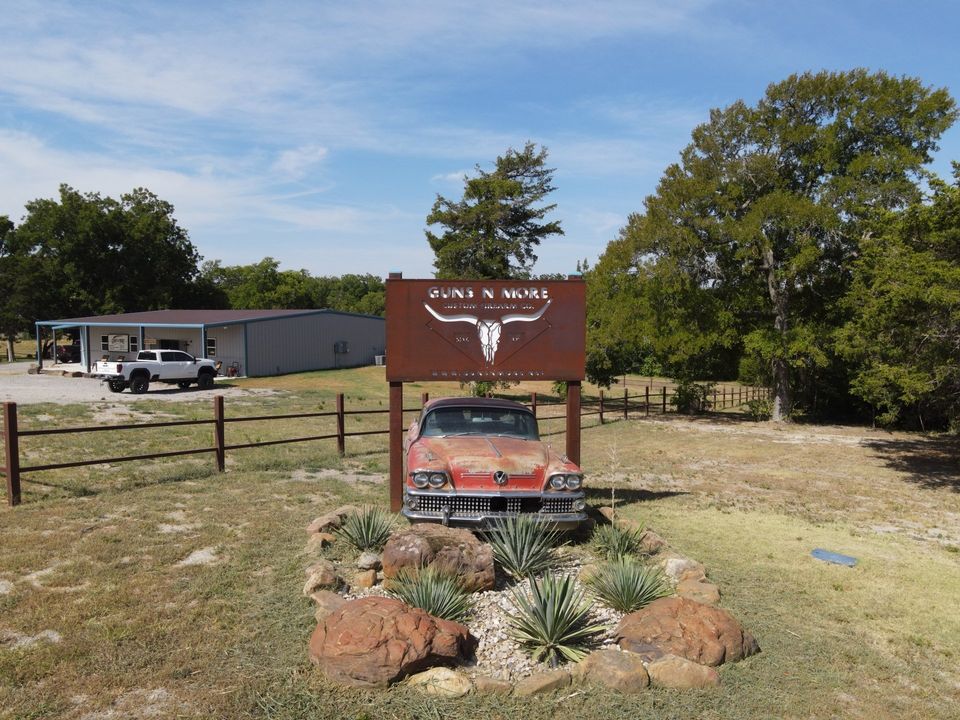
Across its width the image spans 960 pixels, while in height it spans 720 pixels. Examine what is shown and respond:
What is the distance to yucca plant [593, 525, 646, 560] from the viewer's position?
24.4ft

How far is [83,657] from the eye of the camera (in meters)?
4.94

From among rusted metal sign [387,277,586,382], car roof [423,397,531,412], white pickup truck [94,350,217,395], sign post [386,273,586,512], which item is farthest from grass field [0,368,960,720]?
white pickup truck [94,350,217,395]

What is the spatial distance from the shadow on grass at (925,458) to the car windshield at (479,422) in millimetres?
9211

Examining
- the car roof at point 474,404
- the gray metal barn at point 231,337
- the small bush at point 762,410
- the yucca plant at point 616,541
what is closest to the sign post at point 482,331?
the car roof at point 474,404

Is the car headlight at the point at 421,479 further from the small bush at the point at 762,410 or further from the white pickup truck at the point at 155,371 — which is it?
the white pickup truck at the point at 155,371

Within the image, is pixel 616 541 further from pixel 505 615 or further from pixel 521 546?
pixel 505 615

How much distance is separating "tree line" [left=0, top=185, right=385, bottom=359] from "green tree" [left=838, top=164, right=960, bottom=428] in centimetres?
5709

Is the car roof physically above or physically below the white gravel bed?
above

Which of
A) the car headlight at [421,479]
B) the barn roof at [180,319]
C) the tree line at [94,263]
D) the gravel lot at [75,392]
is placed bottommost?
the gravel lot at [75,392]

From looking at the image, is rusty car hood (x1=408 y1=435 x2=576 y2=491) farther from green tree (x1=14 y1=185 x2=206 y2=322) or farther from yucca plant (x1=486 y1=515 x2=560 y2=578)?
green tree (x1=14 y1=185 x2=206 y2=322)

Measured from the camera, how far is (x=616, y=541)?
745 centimetres

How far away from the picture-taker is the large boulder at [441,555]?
6172 mm

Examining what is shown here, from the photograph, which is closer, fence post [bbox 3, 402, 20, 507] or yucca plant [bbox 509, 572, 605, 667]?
yucca plant [bbox 509, 572, 605, 667]

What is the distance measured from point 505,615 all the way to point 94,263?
6303cm
